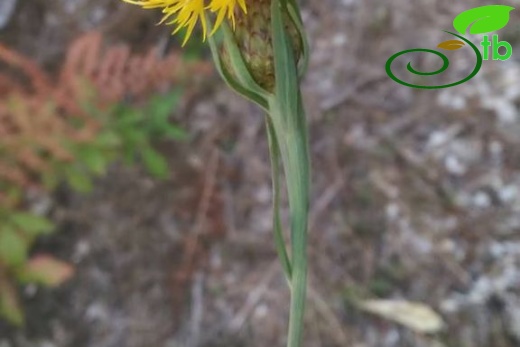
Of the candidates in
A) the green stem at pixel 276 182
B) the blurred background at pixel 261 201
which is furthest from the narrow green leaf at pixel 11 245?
the green stem at pixel 276 182

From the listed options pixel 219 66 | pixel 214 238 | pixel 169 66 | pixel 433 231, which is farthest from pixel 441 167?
pixel 219 66

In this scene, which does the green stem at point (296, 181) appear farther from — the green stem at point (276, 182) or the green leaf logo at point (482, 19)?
the green leaf logo at point (482, 19)

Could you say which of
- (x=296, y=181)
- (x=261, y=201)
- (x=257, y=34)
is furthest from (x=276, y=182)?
(x=261, y=201)

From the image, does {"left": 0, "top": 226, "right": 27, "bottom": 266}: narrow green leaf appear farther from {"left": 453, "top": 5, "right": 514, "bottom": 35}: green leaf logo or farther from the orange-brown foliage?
{"left": 453, "top": 5, "right": 514, "bottom": 35}: green leaf logo

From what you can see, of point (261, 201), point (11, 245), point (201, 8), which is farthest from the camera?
point (261, 201)

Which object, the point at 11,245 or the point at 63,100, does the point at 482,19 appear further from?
the point at 11,245

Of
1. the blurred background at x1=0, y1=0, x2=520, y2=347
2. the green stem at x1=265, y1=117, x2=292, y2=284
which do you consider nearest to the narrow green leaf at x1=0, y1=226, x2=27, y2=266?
the blurred background at x1=0, y1=0, x2=520, y2=347
